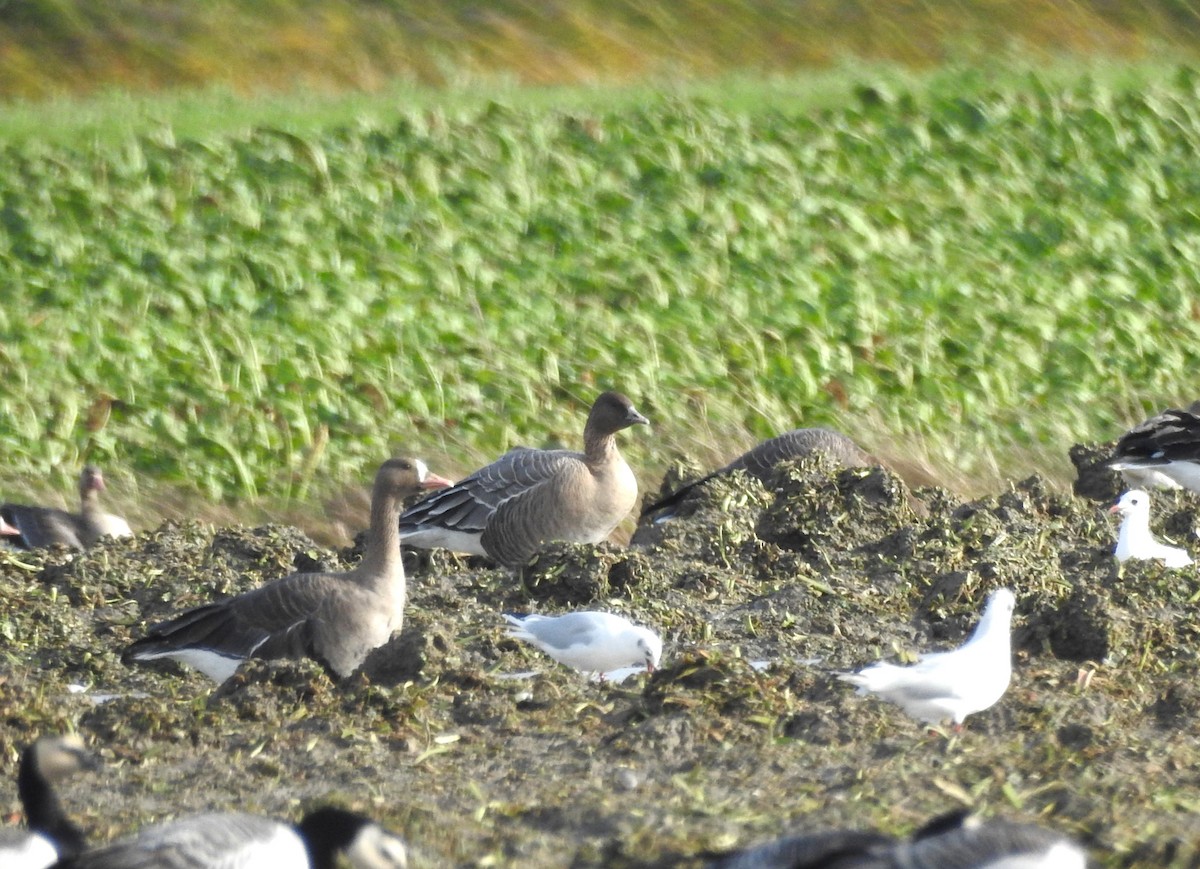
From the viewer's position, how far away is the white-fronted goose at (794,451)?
11.9m

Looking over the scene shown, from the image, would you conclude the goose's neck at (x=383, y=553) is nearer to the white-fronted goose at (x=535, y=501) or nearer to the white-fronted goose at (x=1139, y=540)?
the white-fronted goose at (x=535, y=501)

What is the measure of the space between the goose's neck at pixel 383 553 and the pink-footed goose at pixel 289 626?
12 mm

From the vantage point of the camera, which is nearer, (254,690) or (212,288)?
(254,690)

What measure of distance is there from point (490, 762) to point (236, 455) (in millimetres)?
5863

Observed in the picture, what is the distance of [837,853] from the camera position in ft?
15.5

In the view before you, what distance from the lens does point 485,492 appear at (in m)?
11.4

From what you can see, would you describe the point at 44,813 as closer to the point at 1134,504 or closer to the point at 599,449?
the point at 599,449

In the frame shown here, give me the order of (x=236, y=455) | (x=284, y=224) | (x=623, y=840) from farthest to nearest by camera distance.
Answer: (x=284, y=224), (x=236, y=455), (x=623, y=840)

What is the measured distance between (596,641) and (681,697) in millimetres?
729

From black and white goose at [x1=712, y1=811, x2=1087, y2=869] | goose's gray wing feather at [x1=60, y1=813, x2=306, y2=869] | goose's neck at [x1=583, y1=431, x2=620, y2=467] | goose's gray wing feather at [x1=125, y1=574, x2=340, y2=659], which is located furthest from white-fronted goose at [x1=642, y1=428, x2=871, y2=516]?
black and white goose at [x1=712, y1=811, x2=1087, y2=869]

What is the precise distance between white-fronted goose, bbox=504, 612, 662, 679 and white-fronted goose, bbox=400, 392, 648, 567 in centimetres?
302

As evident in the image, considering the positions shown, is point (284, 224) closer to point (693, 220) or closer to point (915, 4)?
point (693, 220)

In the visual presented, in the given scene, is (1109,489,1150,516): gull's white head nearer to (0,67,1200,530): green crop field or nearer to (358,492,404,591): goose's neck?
(0,67,1200,530): green crop field

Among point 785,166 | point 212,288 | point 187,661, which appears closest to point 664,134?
point 785,166
